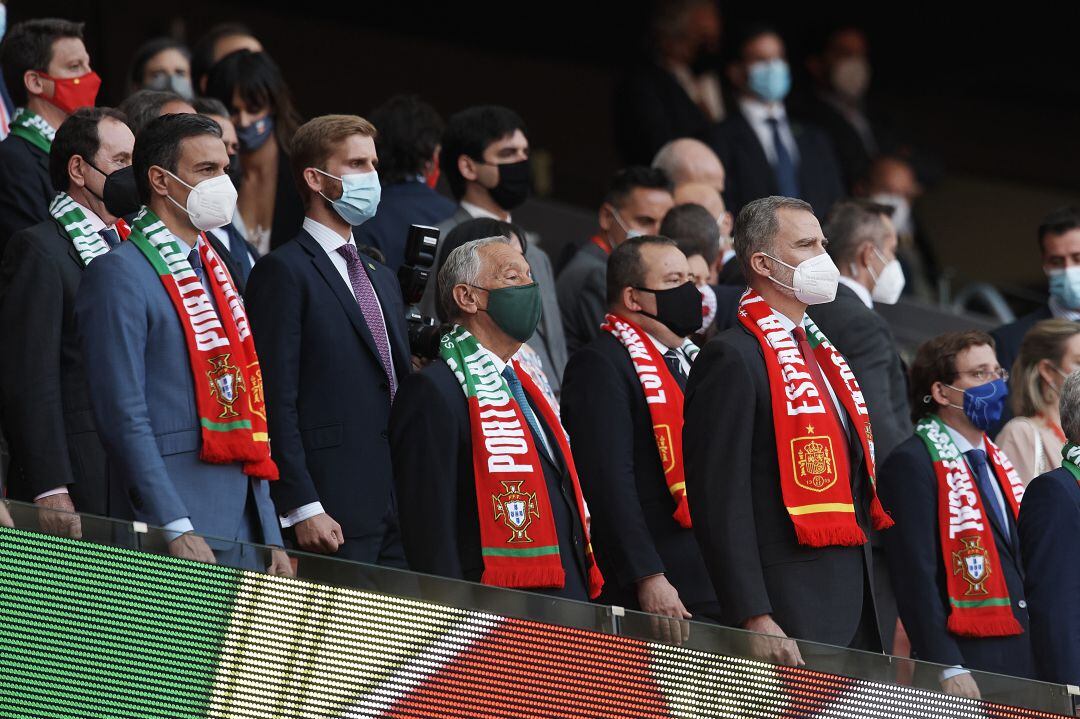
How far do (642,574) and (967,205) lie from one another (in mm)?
11335

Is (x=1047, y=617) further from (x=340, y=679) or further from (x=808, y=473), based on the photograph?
(x=340, y=679)

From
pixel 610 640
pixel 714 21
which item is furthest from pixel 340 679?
pixel 714 21

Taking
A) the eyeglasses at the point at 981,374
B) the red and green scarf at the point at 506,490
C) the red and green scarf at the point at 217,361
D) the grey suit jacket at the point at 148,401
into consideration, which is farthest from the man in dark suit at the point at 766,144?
the grey suit jacket at the point at 148,401

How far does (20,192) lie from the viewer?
20.4 feet

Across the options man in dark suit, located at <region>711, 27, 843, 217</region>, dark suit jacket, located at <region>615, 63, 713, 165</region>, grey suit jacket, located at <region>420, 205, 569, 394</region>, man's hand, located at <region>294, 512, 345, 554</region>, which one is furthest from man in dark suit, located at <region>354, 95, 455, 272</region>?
dark suit jacket, located at <region>615, 63, 713, 165</region>

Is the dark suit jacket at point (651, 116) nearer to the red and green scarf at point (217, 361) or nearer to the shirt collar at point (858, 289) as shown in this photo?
the shirt collar at point (858, 289)

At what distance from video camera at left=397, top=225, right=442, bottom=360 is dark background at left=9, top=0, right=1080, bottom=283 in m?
6.49

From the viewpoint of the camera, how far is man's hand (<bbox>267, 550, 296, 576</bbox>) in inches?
159

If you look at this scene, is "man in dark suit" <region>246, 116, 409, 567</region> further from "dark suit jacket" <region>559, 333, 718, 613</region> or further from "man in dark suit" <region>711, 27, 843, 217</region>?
"man in dark suit" <region>711, 27, 843, 217</region>

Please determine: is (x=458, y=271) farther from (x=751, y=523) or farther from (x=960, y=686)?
(x=960, y=686)

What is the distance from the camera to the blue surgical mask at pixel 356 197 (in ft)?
19.1

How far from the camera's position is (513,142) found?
23.8ft

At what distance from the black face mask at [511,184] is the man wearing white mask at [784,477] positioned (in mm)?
1844

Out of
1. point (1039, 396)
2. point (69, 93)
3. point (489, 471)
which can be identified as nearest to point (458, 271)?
point (489, 471)
